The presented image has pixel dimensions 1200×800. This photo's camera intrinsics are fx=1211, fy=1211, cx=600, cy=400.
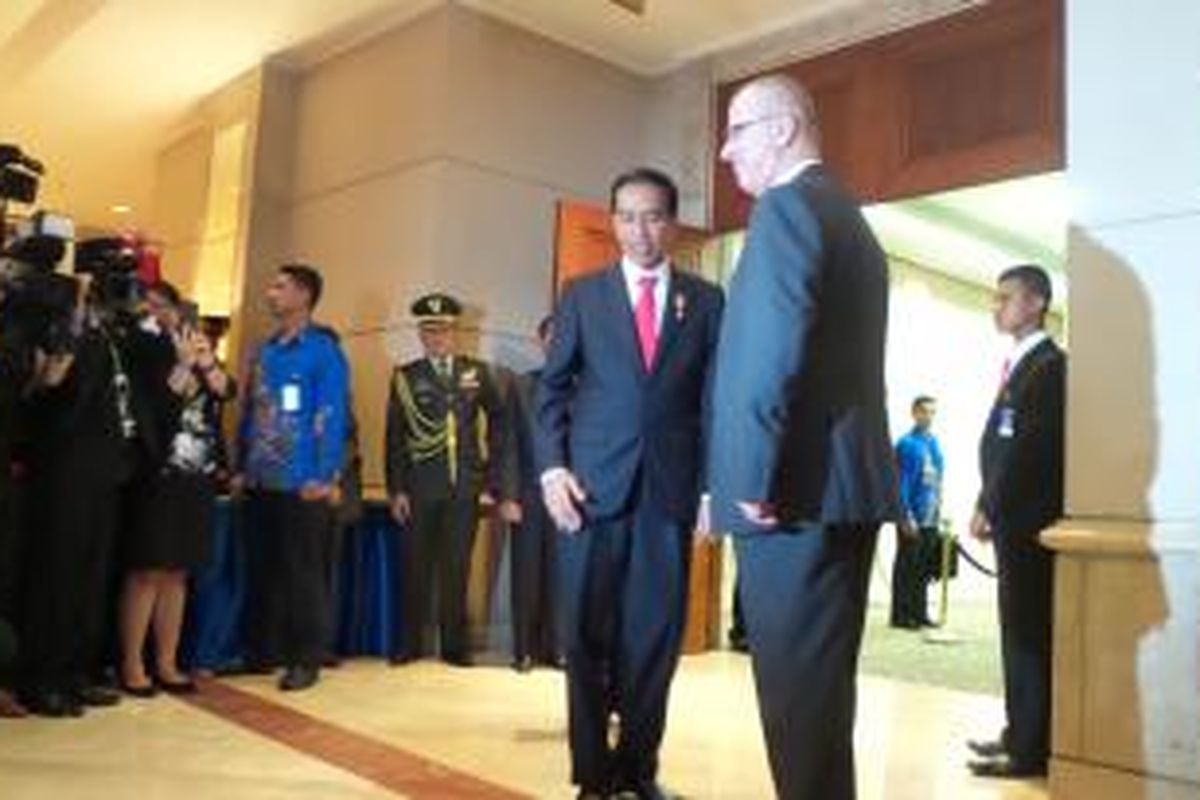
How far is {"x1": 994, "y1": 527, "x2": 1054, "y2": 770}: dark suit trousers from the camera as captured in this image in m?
3.26

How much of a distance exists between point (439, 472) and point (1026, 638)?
94.3 inches

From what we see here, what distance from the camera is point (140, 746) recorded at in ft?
9.85

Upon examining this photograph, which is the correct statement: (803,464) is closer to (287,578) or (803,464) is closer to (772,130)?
(772,130)

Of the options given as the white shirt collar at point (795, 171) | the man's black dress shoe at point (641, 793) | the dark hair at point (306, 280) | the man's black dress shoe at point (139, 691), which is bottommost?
the man's black dress shoe at point (139, 691)

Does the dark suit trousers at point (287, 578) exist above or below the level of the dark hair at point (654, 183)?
below

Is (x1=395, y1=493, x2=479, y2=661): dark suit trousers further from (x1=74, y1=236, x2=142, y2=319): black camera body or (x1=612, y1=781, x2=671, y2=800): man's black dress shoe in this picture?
(x1=612, y1=781, x2=671, y2=800): man's black dress shoe

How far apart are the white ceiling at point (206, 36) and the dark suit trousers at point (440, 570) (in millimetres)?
2381

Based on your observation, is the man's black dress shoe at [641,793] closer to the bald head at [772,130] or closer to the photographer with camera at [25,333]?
the bald head at [772,130]

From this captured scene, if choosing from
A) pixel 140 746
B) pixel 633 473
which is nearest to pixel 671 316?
pixel 633 473

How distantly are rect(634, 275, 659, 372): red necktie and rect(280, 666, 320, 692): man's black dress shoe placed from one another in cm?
208

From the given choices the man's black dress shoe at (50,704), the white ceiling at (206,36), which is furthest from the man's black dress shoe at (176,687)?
the white ceiling at (206,36)

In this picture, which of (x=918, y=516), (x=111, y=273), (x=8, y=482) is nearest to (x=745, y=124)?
(x=8, y=482)

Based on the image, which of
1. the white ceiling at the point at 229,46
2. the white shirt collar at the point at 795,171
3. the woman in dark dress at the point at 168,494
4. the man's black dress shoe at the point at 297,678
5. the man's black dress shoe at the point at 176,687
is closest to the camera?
the white shirt collar at the point at 795,171

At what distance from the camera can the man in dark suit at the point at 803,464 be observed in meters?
1.76
